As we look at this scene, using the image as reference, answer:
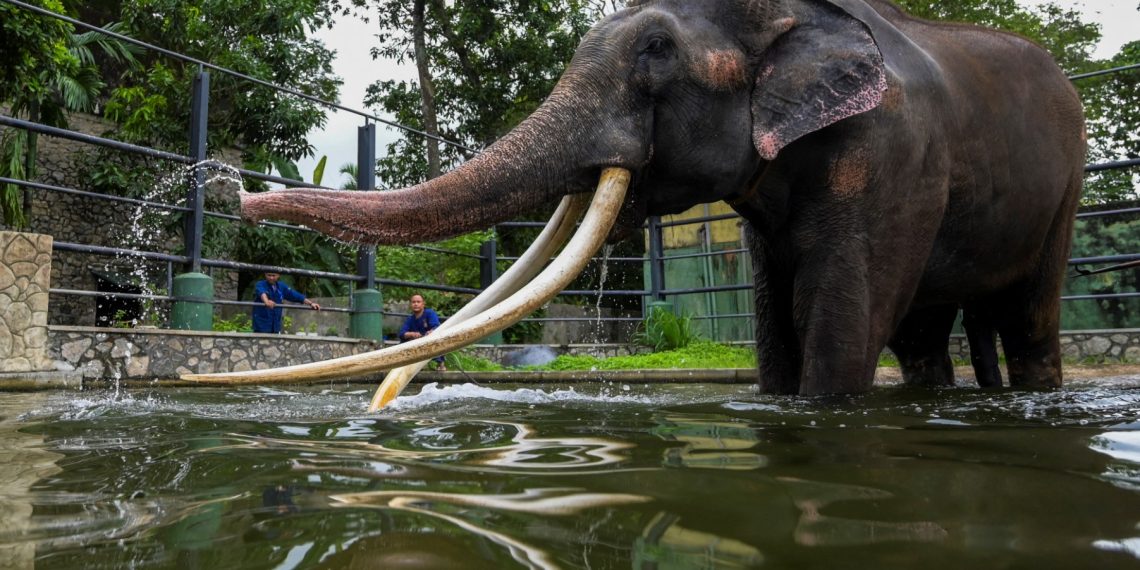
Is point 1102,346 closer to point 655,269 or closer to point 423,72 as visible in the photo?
point 655,269

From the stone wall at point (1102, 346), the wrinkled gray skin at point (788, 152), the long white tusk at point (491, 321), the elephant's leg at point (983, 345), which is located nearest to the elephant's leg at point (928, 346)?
the elephant's leg at point (983, 345)

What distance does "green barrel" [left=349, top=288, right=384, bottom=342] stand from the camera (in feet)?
28.1

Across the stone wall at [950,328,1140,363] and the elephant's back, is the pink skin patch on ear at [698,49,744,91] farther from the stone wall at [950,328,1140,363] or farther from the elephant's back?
the stone wall at [950,328,1140,363]

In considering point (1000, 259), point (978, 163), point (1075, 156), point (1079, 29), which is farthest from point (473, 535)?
point (1079, 29)

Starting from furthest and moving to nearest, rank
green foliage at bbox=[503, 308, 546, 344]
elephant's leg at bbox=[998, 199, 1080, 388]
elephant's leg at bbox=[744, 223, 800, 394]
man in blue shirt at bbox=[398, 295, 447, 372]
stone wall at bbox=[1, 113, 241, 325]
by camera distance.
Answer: stone wall at bbox=[1, 113, 241, 325], green foliage at bbox=[503, 308, 546, 344], man in blue shirt at bbox=[398, 295, 447, 372], elephant's leg at bbox=[998, 199, 1080, 388], elephant's leg at bbox=[744, 223, 800, 394]

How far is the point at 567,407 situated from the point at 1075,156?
2780 millimetres

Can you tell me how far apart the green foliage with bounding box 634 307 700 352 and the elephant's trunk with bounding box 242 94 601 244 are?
6.98m

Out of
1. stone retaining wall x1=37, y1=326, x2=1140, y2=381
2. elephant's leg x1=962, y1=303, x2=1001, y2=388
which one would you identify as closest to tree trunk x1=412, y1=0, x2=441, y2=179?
stone retaining wall x1=37, y1=326, x2=1140, y2=381

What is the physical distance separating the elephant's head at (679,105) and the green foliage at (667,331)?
6676mm

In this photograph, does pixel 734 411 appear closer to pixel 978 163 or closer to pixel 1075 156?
pixel 978 163

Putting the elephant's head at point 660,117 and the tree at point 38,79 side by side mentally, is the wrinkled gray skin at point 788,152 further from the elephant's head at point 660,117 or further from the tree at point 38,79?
the tree at point 38,79

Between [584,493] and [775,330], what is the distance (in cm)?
248

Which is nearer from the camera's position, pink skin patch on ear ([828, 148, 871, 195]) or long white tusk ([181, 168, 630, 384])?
long white tusk ([181, 168, 630, 384])

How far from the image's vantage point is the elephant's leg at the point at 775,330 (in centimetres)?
360
